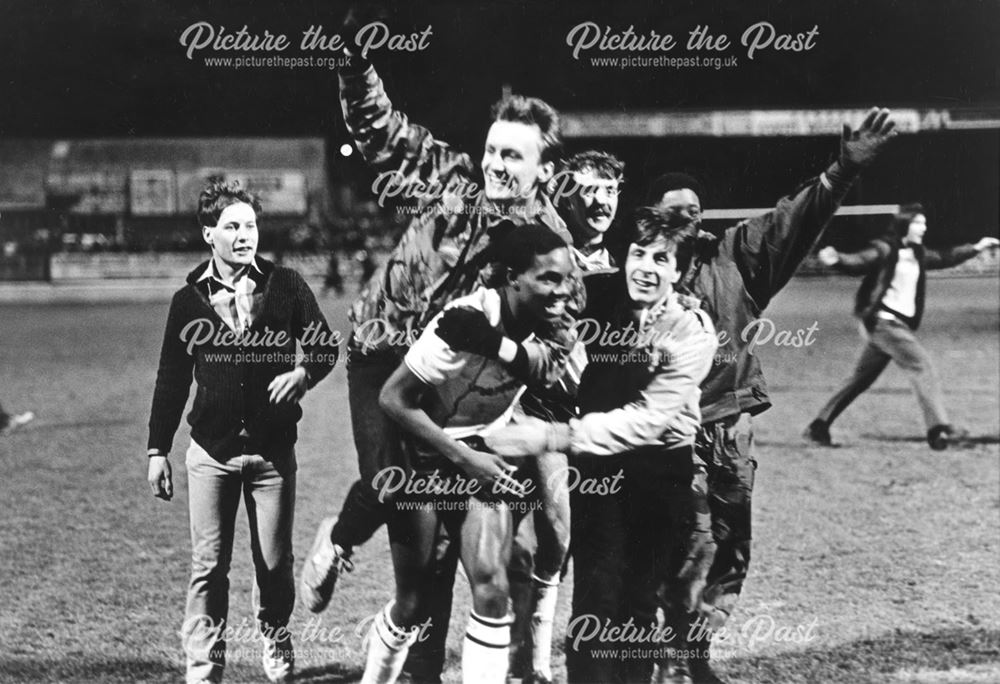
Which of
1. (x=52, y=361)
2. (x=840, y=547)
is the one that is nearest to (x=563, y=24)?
(x=840, y=547)

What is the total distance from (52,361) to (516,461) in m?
5.67

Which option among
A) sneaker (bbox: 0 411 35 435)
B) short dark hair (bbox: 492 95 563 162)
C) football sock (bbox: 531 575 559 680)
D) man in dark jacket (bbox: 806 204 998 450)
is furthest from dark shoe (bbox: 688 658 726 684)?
sneaker (bbox: 0 411 35 435)

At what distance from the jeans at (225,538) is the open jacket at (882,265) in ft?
9.76

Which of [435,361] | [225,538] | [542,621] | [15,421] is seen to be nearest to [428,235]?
[435,361]

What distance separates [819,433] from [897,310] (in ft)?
2.47

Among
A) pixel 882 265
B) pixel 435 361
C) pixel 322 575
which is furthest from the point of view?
pixel 882 265

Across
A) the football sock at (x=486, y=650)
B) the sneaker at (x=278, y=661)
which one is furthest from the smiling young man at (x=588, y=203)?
the sneaker at (x=278, y=661)

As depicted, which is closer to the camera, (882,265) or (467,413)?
(467,413)

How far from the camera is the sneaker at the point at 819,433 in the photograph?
557cm

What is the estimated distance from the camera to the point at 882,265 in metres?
5.25

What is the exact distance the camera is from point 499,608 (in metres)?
3.40

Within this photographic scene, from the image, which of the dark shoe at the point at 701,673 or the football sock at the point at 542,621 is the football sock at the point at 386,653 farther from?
the dark shoe at the point at 701,673

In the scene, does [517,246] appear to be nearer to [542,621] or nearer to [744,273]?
[744,273]

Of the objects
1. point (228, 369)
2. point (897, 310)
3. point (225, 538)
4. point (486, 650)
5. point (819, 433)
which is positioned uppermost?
point (897, 310)
